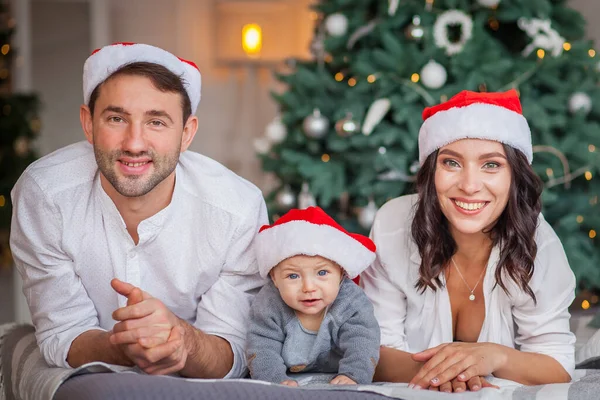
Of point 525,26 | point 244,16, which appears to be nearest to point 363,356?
point 525,26

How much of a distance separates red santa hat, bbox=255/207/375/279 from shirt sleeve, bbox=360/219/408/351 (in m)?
0.17

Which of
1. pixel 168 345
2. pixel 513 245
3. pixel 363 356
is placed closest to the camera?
pixel 168 345

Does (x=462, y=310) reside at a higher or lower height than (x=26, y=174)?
lower

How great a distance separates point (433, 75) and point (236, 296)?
1.66 m

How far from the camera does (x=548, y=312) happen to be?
2.02 m

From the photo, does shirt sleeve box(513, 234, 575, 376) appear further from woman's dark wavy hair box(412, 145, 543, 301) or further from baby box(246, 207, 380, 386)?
baby box(246, 207, 380, 386)

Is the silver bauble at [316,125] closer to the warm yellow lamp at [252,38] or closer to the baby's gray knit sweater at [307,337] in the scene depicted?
the baby's gray knit sweater at [307,337]

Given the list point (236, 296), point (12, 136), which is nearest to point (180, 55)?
point (12, 136)

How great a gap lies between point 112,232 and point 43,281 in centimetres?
20

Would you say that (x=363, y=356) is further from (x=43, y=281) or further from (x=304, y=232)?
(x=43, y=281)

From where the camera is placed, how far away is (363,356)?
1.90 m

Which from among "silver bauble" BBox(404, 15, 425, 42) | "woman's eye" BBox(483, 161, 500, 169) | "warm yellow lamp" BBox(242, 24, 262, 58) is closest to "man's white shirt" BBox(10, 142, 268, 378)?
"woman's eye" BBox(483, 161, 500, 169)

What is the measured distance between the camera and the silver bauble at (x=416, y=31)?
137 inches

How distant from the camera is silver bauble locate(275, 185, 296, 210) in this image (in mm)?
3809
